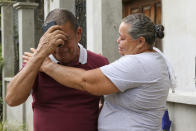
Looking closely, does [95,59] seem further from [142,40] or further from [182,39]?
[182,39]

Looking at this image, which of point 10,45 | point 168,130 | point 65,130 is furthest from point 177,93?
point 10,45

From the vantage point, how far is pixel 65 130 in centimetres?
262

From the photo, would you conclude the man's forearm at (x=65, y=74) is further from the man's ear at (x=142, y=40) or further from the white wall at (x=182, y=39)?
the white wall at (x=182, y=39)

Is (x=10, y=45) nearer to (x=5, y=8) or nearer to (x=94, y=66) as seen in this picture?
(x=5, y=8)

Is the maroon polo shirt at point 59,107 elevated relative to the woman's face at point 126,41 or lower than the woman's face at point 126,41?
lower

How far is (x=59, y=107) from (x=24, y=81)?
0.35m

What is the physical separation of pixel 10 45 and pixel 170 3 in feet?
14.8

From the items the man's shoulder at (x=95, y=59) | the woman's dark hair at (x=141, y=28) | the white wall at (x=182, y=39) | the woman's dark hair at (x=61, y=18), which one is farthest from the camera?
the white wall at (x=182, y=39)

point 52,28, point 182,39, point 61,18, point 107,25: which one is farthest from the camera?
point 182,39

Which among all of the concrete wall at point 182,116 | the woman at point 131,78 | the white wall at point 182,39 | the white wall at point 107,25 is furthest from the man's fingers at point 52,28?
the white wall at point 182,39

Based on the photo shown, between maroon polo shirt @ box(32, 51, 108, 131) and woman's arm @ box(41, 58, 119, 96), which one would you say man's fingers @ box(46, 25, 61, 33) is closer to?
woman's arm @ box(41, 58, 119, 96)

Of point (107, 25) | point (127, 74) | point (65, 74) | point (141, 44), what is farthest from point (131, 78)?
point (107, 25)

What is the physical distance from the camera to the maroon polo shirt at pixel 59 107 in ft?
8.55

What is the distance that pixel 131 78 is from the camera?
2.31 metres
